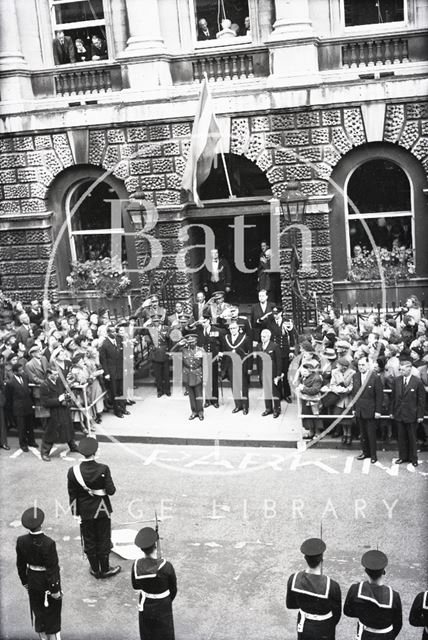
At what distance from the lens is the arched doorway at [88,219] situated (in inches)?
822

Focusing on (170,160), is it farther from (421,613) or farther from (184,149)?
(421,613)

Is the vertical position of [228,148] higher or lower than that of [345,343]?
higher

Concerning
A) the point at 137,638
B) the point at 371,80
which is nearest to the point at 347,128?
the point at 371,80

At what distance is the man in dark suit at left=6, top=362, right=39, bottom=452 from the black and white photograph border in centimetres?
6

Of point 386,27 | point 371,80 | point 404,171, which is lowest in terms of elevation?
point 404,171

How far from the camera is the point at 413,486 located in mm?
12383

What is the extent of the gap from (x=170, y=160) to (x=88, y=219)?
9.68 feet

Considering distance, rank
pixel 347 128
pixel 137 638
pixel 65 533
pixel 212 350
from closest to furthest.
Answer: pixel 137 638
pixel 65 533
pixel 212 350
pixel 347 128

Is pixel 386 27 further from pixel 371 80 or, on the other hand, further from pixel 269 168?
pixel 269 168

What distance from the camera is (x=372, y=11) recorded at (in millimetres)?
18672

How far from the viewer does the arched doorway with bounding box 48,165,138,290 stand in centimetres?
2088

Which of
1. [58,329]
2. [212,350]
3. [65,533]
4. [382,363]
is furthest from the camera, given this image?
[58,329]

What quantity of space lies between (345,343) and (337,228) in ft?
19.6

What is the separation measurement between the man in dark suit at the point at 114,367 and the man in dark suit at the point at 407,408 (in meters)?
5.59
